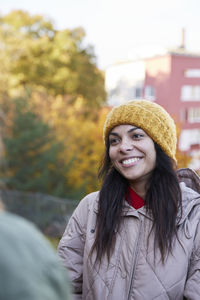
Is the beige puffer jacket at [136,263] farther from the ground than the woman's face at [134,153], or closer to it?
closer to it

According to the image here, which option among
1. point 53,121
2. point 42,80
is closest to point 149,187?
point 53,121

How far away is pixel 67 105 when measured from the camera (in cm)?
2761

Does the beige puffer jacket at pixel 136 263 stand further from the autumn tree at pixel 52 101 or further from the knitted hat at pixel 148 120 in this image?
the autumn tree at pixel 52 101

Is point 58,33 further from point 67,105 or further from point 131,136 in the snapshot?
point 131,136

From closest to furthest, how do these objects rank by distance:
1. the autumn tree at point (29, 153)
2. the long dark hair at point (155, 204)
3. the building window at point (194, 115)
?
the long dark hair at point (155, 204) < the autumn tree at point (29, 153) < the building window at point (194, 115)

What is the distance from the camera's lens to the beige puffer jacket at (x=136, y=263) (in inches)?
76.0

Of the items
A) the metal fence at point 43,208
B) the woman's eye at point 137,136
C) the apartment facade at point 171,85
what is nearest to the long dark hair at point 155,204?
the woman's eye at point 137,136

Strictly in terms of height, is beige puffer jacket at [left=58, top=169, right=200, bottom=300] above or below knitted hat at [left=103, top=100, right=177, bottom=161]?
below

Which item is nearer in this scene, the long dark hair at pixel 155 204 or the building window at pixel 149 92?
the long dark hair at pixel 155 204

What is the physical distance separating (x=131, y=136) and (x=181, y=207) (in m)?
0.45

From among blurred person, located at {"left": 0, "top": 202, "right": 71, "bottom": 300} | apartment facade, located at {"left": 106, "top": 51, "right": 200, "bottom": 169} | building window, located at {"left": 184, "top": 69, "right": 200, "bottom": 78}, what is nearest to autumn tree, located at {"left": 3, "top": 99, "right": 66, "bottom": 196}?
apartment facade, located at {"left": 106, "top": 51, "right": 200, "bottom": 169}

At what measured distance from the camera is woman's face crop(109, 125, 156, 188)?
2195 millimetres

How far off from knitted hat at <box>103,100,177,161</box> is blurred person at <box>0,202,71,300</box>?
1532 millimetres

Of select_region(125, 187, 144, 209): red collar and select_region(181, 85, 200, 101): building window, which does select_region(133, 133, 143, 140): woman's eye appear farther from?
select_region(181, 85, 200, 101): building window
